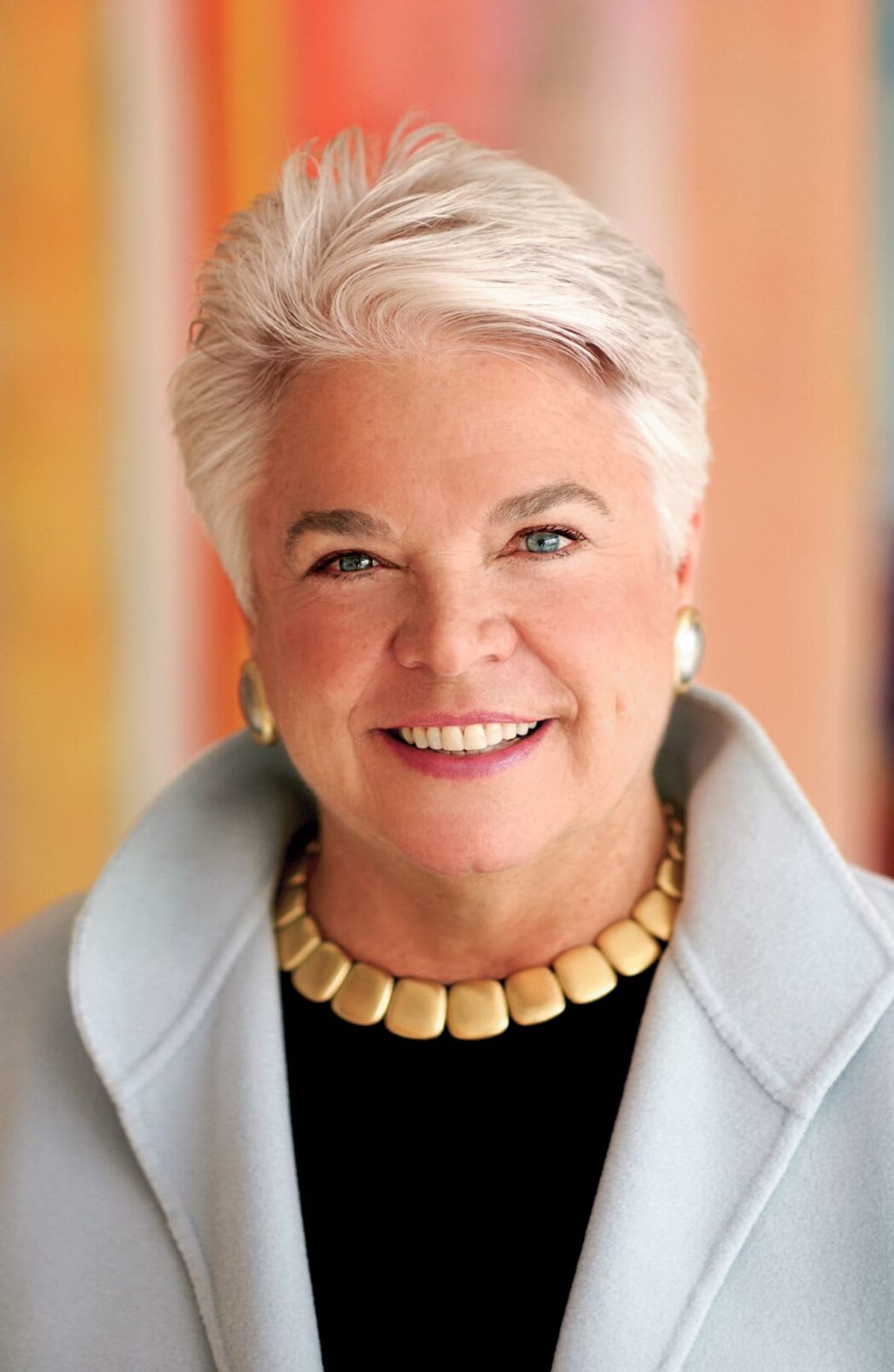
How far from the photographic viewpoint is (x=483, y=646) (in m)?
1.29

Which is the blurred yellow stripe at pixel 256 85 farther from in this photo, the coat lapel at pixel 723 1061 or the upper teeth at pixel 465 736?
the coat lapel at pixel 723 1061

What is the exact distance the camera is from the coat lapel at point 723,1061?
1.22 metres

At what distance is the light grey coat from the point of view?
122 cm

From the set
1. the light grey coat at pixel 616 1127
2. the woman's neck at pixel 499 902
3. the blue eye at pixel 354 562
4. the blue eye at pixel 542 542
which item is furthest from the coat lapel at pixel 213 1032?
the blue eye at pixel 542 542

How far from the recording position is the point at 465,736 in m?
1.33

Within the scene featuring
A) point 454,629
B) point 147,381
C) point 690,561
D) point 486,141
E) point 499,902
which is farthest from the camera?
point 147,381

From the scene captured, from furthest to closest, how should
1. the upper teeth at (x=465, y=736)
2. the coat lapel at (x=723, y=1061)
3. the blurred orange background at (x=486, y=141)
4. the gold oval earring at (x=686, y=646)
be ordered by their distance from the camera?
the blurred orange background at (x=486, y=141) → the gold oval earring at (x=686, y=646) → the upper teeth at (x=465, y=736) → the coat lapel at (x=723, y=1061)

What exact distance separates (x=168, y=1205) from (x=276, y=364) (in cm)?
83

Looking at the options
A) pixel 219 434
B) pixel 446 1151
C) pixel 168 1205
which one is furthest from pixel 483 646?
pixel 168 1205

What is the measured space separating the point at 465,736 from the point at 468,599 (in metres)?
0.13

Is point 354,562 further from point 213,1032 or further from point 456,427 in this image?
point 213,1032

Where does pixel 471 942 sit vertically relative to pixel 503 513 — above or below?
below

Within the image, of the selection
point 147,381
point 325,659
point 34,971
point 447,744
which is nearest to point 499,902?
point 447,744

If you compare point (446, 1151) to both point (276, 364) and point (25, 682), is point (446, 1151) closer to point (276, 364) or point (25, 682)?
point (276, 364)
